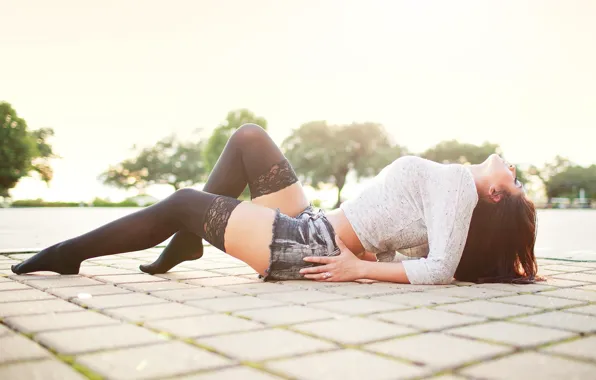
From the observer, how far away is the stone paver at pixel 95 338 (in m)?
1.67

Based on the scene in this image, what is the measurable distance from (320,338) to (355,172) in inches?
1653

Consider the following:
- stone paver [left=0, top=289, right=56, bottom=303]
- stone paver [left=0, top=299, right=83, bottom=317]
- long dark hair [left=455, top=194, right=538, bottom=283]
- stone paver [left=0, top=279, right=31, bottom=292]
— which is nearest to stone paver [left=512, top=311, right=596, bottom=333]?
long dark hair [left=455, top=194, right=538, bottom=283]

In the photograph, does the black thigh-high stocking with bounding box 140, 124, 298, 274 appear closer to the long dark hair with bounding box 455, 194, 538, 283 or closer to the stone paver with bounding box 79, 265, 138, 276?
the stone paver with bounding box 79, 265, 138, 276

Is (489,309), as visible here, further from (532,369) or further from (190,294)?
(190,294)

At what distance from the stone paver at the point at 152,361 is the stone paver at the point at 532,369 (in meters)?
0.69

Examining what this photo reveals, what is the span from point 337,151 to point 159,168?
938 inches

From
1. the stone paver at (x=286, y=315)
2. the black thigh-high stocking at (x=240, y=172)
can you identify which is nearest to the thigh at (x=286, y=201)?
the black thigh-high stocking at (x=240, y=172)

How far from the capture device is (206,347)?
1687 millimetres

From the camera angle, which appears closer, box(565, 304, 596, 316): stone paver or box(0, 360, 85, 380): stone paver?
box(0, 360, 85, 380): stone paver

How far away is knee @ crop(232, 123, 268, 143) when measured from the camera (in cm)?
349

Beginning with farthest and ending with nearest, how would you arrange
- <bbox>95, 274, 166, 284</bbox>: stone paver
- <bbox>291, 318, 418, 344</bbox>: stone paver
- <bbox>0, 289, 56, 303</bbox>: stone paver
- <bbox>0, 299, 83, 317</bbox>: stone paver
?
1. <bbox>95, 274, 166, 284</bbox>: stone paver
2. <bbox>0, 289, 56, 303</bbox>: stone paver
3. <bbox>0, 299, 83, 317</bbox>: stone paver
4. <bbox>291, 318, 418, 344</bbox>: stone paver

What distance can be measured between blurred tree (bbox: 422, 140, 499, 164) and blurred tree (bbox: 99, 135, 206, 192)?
23.8m

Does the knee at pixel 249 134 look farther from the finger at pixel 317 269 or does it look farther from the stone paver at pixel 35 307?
the stone paver at pixel 35 307

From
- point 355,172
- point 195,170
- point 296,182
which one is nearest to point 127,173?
point 195,170
